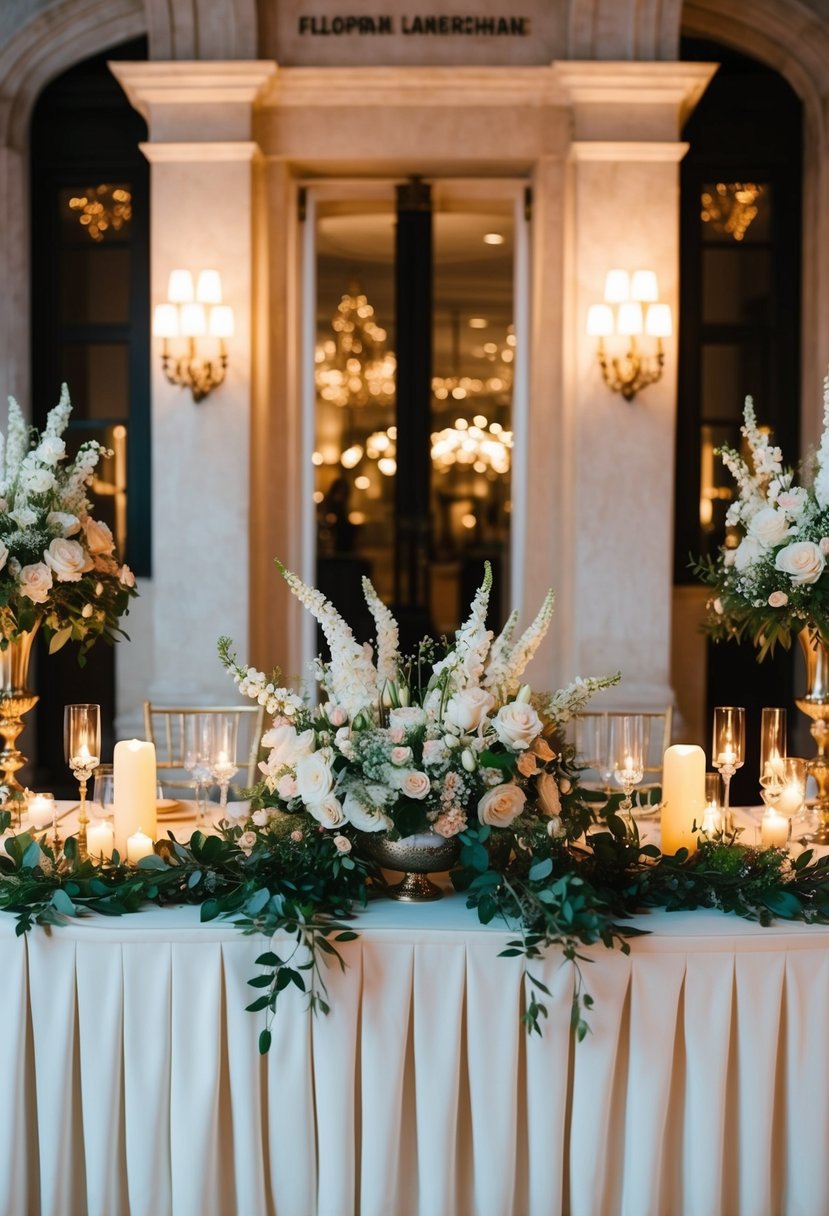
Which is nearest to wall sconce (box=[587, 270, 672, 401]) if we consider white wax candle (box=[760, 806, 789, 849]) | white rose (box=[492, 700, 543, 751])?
white wax candle (box=[760, 806, 789, 849])

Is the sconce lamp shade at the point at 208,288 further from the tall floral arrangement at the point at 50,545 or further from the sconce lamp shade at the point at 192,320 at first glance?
the tall floral arrangement at the point at 50,545

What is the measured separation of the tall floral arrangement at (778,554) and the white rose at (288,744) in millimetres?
1364

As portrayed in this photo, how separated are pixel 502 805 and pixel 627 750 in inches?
28.0

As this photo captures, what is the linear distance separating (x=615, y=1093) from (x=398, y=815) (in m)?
0.70

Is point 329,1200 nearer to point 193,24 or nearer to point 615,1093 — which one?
point 615,1093

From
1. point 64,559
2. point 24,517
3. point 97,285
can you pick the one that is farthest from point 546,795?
point 97,285

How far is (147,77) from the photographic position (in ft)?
20.1

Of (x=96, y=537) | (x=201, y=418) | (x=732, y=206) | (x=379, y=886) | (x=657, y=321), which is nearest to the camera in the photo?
(x=379, y=886)

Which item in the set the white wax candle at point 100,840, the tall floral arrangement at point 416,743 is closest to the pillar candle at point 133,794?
the white wax candle at point 100,840

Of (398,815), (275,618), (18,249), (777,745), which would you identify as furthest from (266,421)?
(398,815)

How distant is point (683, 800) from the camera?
9.66 feet

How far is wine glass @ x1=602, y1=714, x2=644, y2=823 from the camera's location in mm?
3145

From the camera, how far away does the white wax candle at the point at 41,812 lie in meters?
3.38

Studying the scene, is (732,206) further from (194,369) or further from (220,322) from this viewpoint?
(194,369)
